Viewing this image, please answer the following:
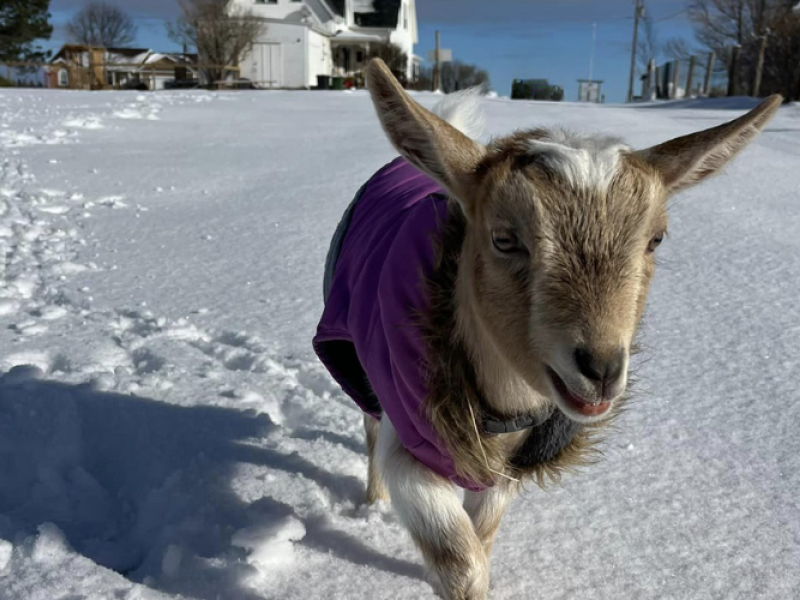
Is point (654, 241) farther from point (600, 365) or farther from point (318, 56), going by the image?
point (318, 56)

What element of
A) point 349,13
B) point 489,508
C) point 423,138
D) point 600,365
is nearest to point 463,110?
point 423,138

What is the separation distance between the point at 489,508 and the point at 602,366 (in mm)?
863

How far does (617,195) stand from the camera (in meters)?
1.68

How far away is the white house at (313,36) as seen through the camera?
129ft

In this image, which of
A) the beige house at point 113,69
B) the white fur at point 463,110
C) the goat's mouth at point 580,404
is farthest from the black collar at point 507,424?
the beige house at point 113,69

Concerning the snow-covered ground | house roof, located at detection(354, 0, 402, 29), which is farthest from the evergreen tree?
the snow-covered ground

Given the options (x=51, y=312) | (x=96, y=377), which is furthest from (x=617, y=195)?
(x=51, y=312)

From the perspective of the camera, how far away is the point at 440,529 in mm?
1898

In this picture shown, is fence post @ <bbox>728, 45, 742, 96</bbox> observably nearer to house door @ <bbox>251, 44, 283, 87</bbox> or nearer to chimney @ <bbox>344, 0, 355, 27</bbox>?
house door @ <bbox>251, 44, 283, 87</bbox>

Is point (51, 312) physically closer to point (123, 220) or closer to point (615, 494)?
point (123, 220)

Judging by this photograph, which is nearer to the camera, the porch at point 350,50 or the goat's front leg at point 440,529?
the goat's front leg at point 440,529

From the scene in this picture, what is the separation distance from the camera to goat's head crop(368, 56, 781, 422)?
156cm

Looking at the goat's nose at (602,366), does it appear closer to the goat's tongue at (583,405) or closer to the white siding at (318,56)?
the goat's tongue at (583,405)

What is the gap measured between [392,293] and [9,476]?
156 centimetres
